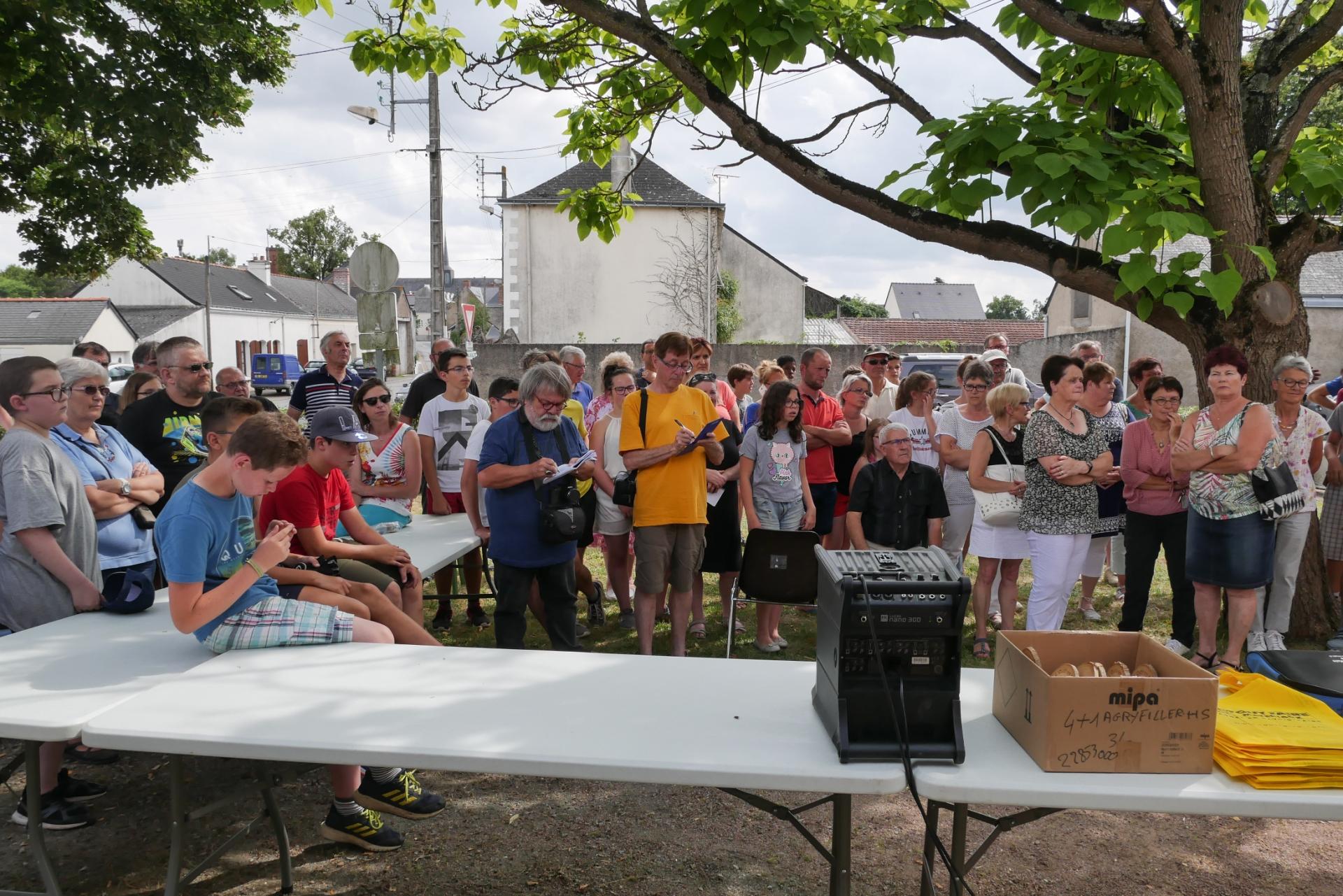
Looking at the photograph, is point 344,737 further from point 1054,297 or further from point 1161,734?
point 1054,297

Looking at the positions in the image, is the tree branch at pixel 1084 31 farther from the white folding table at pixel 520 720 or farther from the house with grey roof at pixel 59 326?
the house with grey roof at pixel 59 326

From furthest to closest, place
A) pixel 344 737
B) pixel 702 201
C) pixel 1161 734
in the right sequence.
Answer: pixel 702 201
pixel 344 737
pixel 1161 734

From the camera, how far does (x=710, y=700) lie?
2732 mm

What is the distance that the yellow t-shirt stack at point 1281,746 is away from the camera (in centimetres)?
221

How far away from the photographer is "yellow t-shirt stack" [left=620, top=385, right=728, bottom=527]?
5055 millimetres

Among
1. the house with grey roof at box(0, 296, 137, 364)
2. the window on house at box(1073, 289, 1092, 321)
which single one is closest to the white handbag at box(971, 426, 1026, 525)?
the window on house at box(1073, 289, 1092, 321)

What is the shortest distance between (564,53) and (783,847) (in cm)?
558

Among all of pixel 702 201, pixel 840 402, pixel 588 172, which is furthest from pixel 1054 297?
pixel 840 402

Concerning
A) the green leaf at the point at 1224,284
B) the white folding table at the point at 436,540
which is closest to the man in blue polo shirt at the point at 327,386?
the white folding table at the point at 436,540

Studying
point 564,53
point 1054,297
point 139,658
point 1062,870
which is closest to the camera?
point 139,658

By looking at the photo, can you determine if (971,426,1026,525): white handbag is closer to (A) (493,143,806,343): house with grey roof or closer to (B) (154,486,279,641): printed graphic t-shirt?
(B) (154,486,279,641): printed graphic t-shirt

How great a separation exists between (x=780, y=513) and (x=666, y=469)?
3.73ft

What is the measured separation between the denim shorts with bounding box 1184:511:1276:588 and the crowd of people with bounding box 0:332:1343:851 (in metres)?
0.01

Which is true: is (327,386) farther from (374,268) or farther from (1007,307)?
(1007,307)
